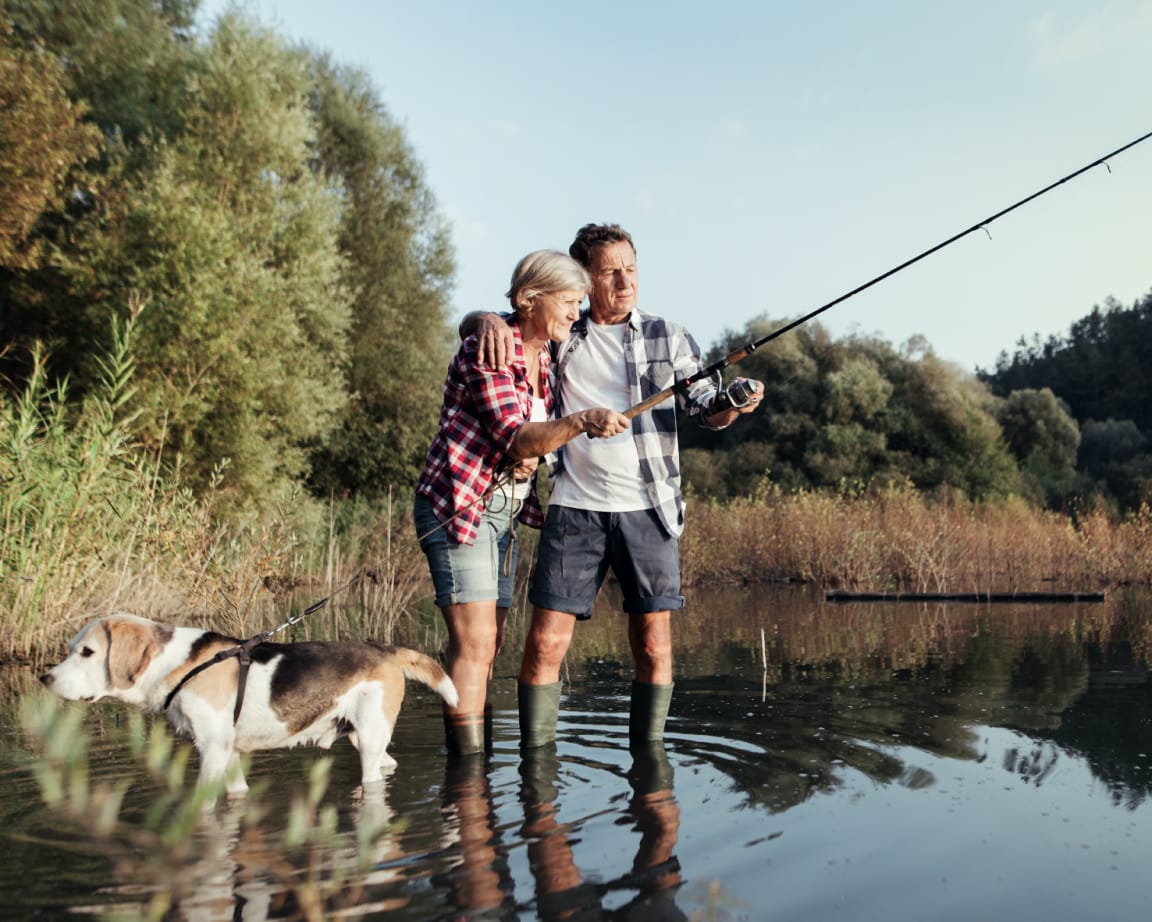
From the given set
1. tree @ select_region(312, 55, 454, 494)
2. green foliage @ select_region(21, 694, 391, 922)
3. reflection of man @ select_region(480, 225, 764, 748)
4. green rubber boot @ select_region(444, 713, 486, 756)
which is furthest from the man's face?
tree @ select_region(312, 55, 454, 494)

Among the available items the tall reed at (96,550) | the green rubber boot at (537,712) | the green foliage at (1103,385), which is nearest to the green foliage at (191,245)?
the tall reed at (96,550)

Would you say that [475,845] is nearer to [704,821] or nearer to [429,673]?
[704,821]

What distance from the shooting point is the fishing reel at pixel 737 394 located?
15.2ft

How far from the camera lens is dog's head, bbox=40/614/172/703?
421cm

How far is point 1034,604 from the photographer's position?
13.5 m

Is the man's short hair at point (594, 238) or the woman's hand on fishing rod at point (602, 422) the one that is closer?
the woman's hand on fishing rod at point (602, 422)

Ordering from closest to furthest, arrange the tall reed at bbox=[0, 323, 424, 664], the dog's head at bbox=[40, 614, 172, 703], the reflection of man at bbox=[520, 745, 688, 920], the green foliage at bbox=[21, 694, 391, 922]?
1. the green foliage at bbox=[21, 694, 391, 922]
2. the reflection of man at bbox=[520, 745, 688, 920]
3. the dog's head at bbox=[40, 614, 172, 703]
4. the tall reed at bbox=[0, 323, 424, 664]

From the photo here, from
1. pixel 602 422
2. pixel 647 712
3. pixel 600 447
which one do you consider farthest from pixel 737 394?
pixel 647 712

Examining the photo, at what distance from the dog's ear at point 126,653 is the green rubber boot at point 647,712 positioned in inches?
81.6

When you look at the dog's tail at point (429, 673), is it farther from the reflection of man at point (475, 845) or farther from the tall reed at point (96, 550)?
the tall reed at point (96, 550)

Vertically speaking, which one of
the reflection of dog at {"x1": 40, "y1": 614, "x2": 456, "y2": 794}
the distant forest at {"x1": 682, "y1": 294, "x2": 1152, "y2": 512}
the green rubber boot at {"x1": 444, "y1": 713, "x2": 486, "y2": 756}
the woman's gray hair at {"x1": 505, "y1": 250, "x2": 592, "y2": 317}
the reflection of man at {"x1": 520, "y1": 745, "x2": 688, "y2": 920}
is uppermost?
the distant forest at {"x1": 682, "y1": 294, "x2": 1152, "y2": 512}

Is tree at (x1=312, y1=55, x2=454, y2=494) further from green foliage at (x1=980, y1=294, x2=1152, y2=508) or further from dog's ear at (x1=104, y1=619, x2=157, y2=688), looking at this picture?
dog's ear at (x1=104, y1=619, x2=157, y2=688)

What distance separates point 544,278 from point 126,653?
7.22 feet

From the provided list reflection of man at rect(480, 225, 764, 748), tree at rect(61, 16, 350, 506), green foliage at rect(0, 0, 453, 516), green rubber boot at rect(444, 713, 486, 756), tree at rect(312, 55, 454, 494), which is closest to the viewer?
green rubber boot at rect(444, 713, 486, 756)
